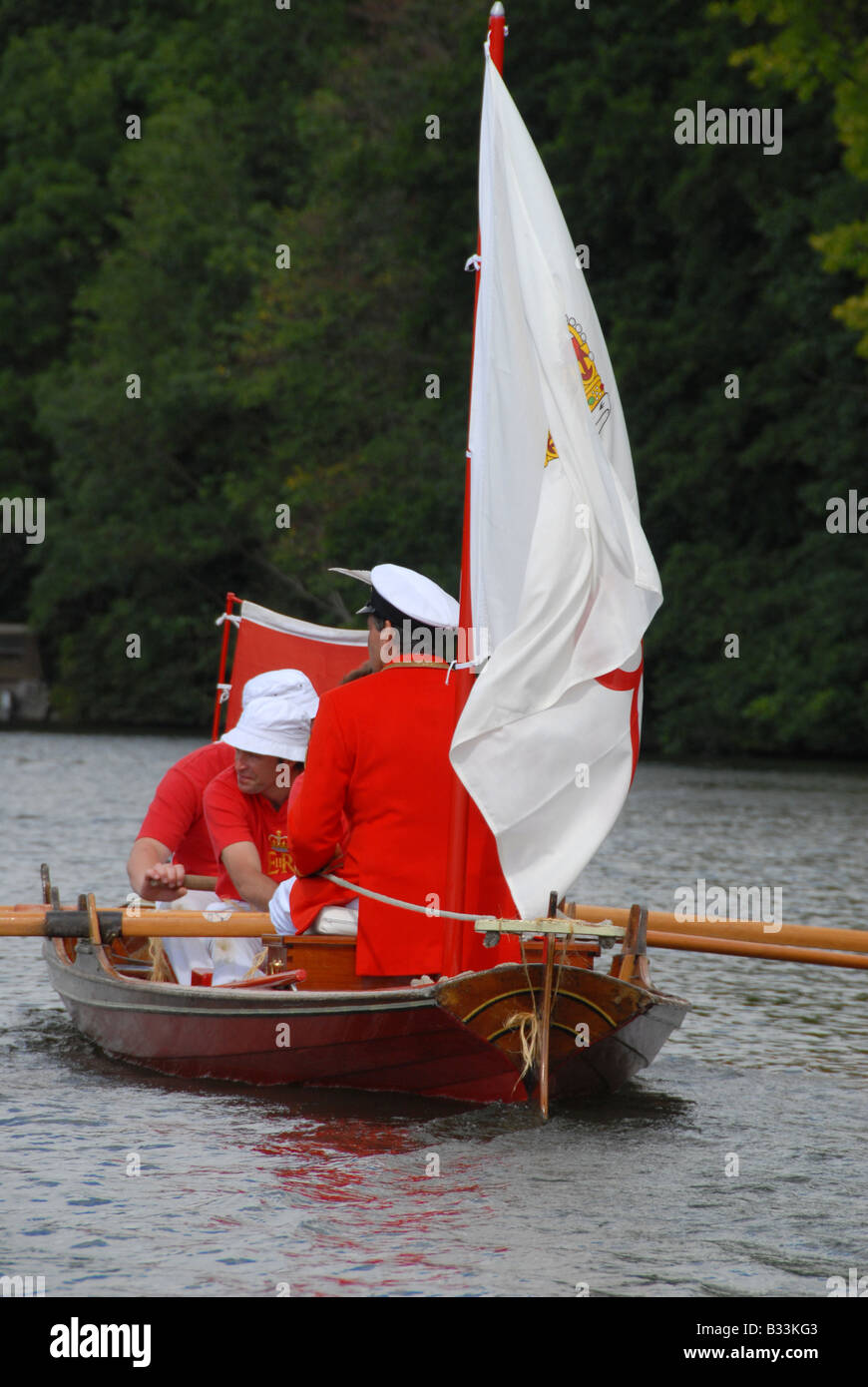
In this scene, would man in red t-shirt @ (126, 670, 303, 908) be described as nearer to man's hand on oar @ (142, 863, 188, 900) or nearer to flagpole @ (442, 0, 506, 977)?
man's hand on oar @ (142, 863, 188, 900)

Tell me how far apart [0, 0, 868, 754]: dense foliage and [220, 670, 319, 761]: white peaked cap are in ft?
71.5

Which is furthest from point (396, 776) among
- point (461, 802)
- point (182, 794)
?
point (182, 794)

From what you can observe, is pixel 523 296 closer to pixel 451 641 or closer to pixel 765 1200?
pixel 451 641

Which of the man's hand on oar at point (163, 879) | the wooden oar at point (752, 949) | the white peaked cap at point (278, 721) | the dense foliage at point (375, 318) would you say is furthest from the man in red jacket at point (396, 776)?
the dense foliage at point (375, 318)

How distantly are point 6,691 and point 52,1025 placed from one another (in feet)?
146

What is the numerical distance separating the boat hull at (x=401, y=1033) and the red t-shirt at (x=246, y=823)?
2.17 ft

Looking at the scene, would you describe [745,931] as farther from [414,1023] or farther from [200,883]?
[200,883]

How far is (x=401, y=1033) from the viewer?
777 cm

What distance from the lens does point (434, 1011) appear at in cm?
750

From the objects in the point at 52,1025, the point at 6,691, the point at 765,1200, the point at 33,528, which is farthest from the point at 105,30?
the point at 765,1200

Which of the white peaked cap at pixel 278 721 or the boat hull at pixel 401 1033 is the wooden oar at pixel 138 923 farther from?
the white peaked cap at pixel 278 721

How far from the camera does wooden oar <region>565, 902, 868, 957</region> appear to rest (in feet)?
28.7

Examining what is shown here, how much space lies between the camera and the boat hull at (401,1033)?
7527mm

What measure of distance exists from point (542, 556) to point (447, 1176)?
2.20m
